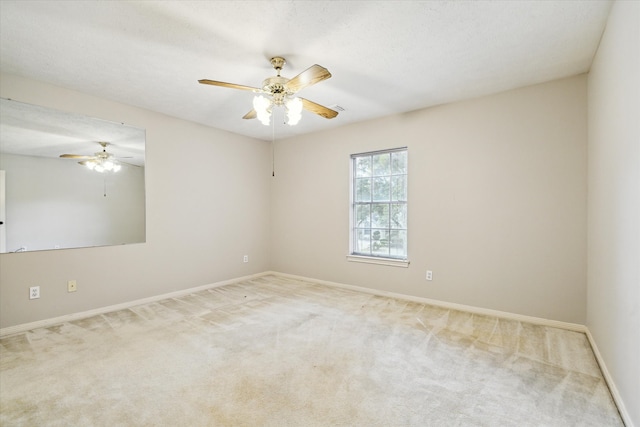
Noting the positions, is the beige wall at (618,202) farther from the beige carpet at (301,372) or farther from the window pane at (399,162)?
the window pane at (399,162)

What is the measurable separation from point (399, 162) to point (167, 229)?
3.36m

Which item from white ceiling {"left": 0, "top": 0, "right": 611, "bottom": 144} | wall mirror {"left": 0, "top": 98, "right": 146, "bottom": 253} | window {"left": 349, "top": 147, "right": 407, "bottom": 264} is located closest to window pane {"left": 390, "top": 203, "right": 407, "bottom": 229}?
window {"left": 349, "top": 147, "right": 407, "bottom": 264}

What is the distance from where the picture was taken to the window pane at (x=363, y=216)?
169 inches

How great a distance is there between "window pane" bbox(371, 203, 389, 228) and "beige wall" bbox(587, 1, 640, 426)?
2.16 m

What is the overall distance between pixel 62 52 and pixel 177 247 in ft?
8.13

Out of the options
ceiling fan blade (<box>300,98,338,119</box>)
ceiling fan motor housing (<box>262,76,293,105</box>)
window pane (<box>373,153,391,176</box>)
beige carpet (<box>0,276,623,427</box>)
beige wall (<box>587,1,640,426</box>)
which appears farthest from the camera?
window pane (<box>373,153,391,176</box>)

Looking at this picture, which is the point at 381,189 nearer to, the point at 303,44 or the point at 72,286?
the point at 303,44

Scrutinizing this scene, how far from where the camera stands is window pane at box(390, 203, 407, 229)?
12.8ft

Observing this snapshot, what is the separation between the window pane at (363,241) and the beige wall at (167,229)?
182 centimetres

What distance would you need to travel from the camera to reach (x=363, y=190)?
4.35 m

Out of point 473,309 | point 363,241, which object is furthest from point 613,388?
point 363,241

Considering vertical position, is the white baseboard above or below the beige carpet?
above

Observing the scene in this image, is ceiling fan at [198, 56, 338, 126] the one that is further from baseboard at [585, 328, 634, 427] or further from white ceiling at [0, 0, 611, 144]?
A: baseboard at [585, 328, 634, 427]

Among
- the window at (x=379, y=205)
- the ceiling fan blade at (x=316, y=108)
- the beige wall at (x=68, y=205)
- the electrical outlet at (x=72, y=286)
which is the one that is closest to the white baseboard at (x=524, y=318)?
the window at (x=379, y=205)
